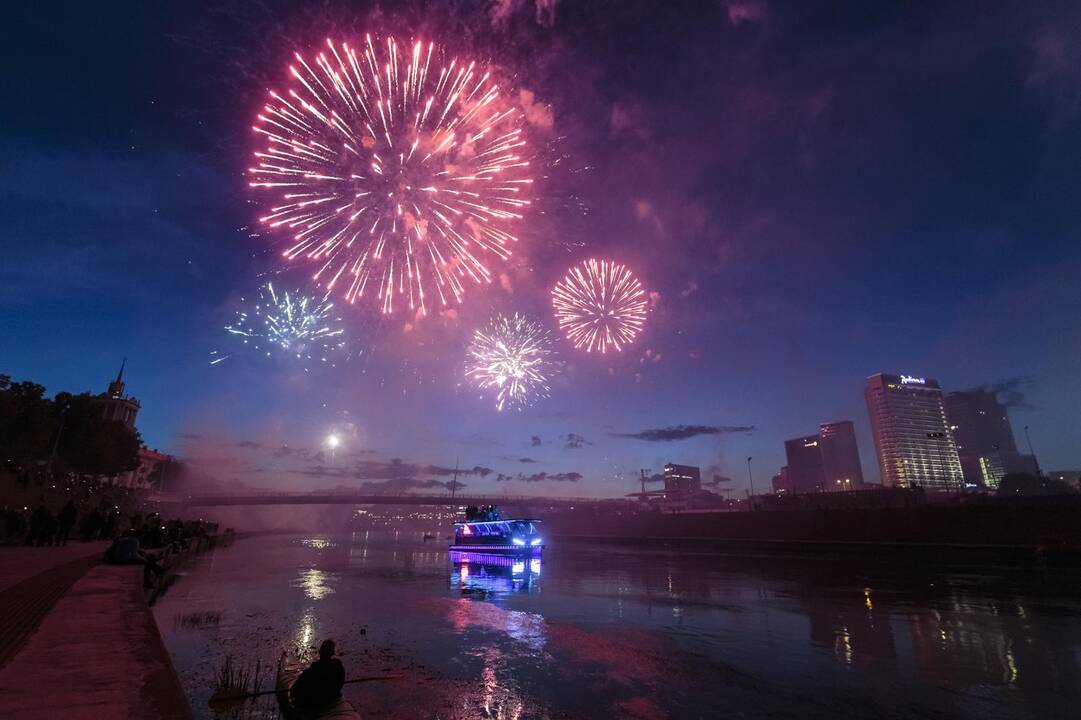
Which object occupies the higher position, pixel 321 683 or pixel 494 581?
pixel 321 683

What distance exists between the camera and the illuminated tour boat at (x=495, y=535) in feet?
268

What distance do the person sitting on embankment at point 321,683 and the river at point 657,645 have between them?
1549 millimetres

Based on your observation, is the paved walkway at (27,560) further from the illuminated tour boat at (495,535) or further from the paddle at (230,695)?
the illuminated tour boat at (495,535)

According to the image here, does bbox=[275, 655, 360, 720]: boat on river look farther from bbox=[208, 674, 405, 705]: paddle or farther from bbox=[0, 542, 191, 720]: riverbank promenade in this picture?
bbox=[0, 542, 191, 720]: riverbank promenade

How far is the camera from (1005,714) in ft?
44.7

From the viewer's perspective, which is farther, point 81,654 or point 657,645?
point 657,645

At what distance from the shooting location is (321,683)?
36.3 ft

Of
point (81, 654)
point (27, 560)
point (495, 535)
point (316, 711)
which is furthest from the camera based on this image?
point (495, 535)

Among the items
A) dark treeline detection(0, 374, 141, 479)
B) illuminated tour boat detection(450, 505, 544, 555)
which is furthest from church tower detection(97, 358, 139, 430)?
illuminated tour boat detection(450, 505, 544, 555)

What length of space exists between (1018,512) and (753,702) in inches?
2820

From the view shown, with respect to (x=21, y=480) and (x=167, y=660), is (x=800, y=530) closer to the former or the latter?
(x=167, y=660)

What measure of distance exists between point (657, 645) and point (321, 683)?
14.4 metres

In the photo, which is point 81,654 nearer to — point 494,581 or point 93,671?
point 93,671

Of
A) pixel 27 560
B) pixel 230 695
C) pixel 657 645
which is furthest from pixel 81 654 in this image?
pixel 27 560
